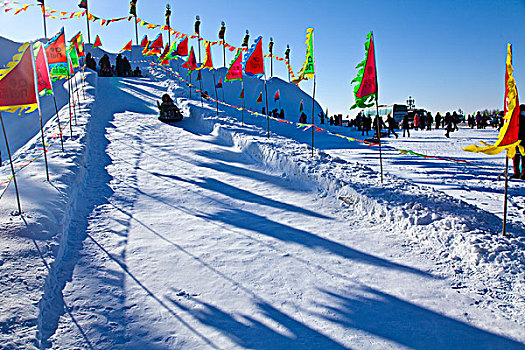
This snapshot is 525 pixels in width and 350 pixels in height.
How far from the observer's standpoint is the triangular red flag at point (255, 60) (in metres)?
10.9

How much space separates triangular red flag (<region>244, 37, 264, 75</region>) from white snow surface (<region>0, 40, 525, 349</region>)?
4366 mm

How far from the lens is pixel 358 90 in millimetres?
7117

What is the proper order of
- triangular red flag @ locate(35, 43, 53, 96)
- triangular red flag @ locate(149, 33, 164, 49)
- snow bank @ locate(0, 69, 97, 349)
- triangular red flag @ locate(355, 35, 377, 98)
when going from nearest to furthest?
snow bank @ locate(0, 69, 97, 349), triangular red flag @ locate(35, 43, 53, 96), triangular red flag @ locate(355, 35, 377, 98), triangular red flag @ locate(149, 33, 164, 49)

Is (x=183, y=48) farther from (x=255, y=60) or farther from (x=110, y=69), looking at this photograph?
(x=110, y=69)

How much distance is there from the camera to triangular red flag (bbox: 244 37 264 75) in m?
10.9

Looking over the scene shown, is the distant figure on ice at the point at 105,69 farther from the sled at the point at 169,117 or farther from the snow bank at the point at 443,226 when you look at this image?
the snow bank at the point at 443,226

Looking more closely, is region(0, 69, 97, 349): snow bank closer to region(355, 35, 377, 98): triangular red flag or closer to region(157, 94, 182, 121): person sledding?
region(355, 35, 377, 98): triangular red flag

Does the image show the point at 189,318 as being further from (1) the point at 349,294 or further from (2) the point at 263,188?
(2) the point at 263,188

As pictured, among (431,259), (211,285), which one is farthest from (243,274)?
(431,259)

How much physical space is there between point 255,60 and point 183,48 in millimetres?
9157

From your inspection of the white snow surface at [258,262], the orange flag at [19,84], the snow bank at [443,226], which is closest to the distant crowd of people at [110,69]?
the white snow surface at [258,262]

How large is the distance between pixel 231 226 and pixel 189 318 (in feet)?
7.69

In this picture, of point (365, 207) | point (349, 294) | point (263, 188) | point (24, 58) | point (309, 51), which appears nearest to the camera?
point (349, 294)

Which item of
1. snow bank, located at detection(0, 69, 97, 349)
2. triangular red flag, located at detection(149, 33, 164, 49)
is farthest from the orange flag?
triangular red flag, located at detection(149, 33, 164, 49)
